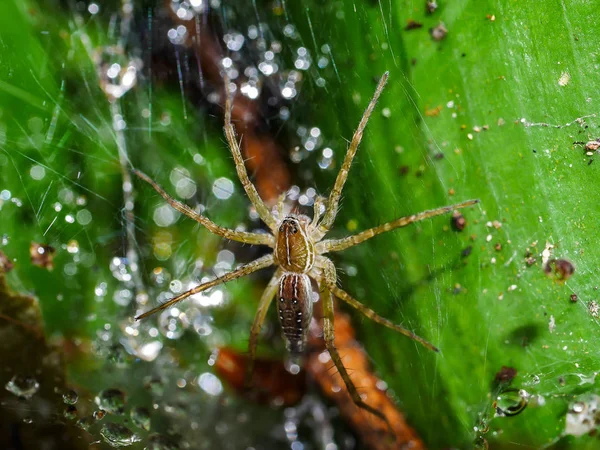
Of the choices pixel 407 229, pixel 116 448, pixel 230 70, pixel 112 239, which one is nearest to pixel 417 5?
pixel 407 229

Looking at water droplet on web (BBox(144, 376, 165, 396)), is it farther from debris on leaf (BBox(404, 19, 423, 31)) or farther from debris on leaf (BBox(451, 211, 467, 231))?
debris on leaf (BBox(404, 19, 423, 31))

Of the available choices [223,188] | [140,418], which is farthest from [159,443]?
[223,188]

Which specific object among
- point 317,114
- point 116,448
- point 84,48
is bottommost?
point 116,448

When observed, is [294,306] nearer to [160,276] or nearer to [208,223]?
[208,223]

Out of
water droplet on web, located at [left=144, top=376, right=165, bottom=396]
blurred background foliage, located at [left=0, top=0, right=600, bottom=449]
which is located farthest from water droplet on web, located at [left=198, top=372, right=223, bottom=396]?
water droplet on web, located at [left=144, top=376, right=165, bottom=396]

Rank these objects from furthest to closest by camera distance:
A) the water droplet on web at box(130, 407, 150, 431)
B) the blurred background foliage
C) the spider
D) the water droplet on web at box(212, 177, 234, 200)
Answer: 1. the water droplet on web at box(212, 177, 234, 200)
2. the water droplet on web at box(130, 407, 150, 431)
3. the spider
4. the blurred background foliage

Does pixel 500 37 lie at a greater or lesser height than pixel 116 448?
greater

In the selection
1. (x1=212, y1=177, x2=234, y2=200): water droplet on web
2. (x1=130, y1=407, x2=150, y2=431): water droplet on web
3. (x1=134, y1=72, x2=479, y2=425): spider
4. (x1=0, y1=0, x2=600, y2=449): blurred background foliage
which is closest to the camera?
(x1=0, y1=0, x2=600, y2=449): blurred background foliage

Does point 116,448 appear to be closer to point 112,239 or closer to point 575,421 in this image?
point 112,239
